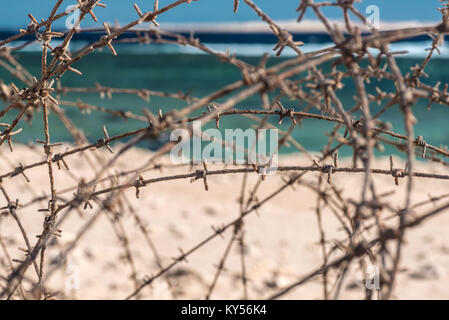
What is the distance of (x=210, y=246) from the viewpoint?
4133mm

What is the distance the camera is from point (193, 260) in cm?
385

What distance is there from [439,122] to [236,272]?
24.8ft

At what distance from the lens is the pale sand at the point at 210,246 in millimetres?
3428

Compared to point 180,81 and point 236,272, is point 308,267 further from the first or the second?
point 180,81

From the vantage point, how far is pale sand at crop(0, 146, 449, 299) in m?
3.43

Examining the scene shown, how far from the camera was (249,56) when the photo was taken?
16.3 metres
